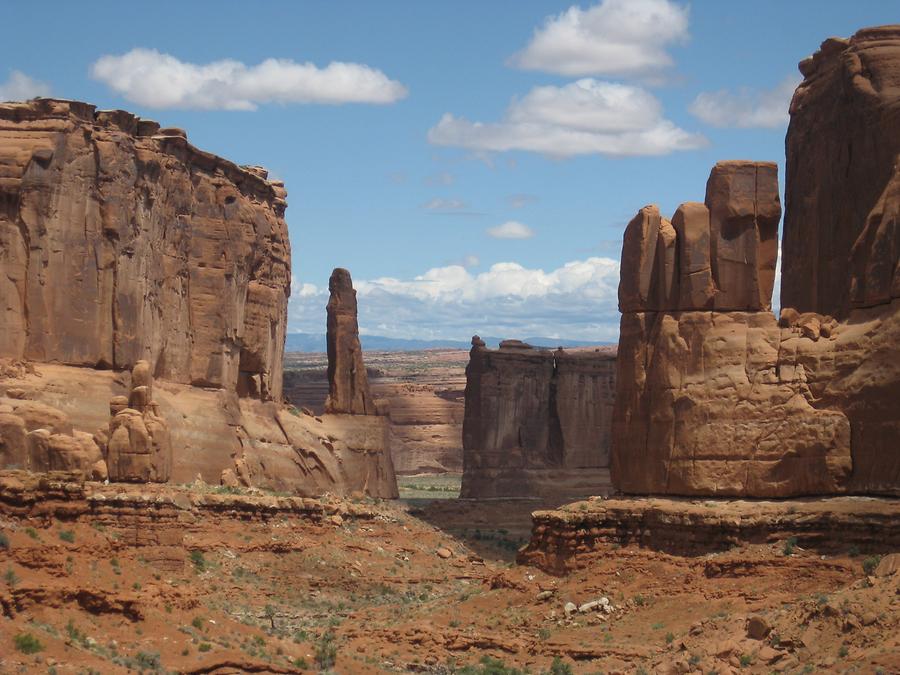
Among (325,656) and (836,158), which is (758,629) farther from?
(836,158)

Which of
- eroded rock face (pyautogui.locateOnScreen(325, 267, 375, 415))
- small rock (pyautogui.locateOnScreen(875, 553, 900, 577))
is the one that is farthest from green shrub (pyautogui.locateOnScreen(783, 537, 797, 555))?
eroded rock face (pyautogui.locateOnScreen(325, 267, 375, 415))

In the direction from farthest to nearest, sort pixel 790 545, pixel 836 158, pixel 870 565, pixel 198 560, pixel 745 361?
1. pixel 198 560
2. pixel 836 158
3. pixel 745 361
4. pixel 790 545
5. pixel 870 565

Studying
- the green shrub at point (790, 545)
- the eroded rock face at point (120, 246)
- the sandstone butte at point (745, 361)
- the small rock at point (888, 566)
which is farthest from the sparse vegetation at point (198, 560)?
the small rock at point (888, 566)

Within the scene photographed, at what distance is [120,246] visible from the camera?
2559 inches

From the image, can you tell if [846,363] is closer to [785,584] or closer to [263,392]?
[785,584]

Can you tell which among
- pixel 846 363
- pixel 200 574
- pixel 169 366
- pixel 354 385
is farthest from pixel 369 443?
pixel 846 363

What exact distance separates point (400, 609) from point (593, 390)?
53180 mm

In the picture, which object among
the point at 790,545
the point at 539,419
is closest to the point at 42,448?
the point at 790,545

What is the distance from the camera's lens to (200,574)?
Result: 5550cm

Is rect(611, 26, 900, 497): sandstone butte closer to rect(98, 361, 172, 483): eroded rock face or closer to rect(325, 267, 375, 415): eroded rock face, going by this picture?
rect(98, 361, 172, 483): eroded rock face

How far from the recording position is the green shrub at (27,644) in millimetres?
30562

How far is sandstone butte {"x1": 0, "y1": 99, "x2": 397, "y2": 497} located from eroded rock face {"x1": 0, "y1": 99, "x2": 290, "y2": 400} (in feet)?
0.19

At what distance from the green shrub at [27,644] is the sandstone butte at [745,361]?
19.6 m

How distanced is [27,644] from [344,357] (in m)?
55.9
